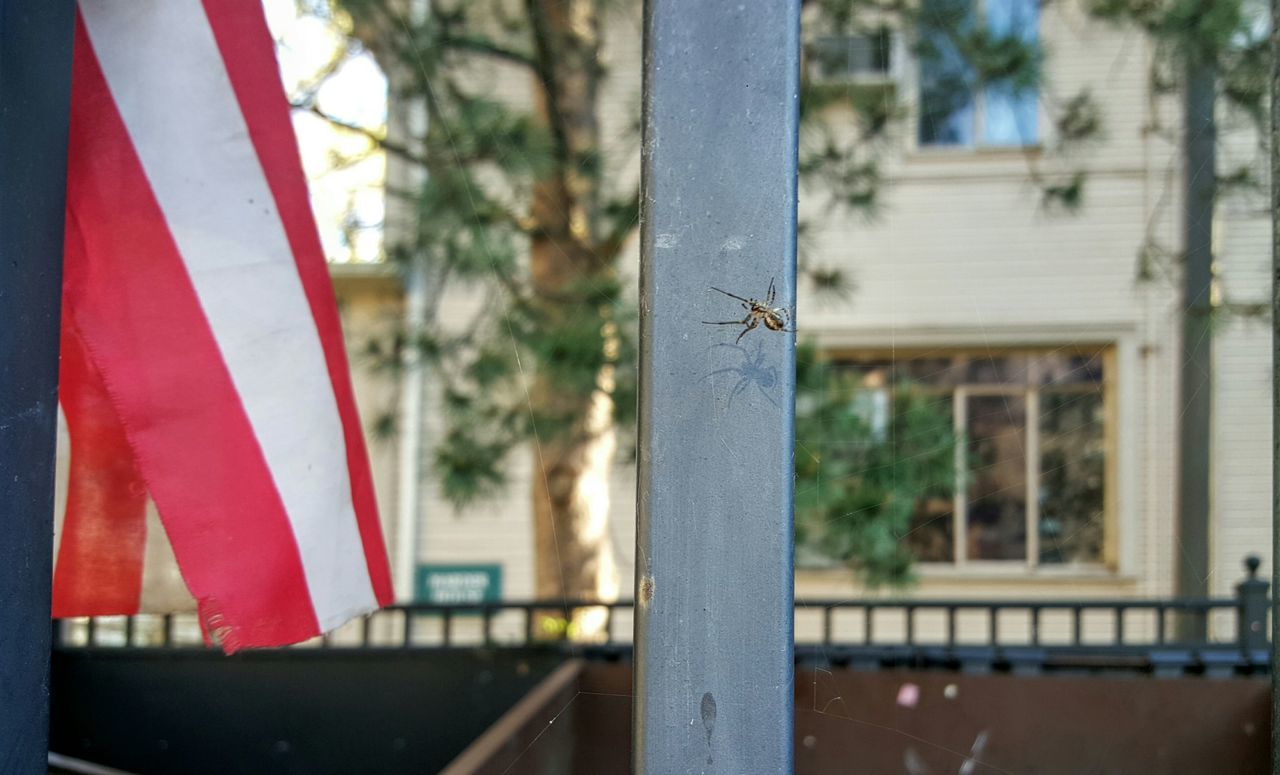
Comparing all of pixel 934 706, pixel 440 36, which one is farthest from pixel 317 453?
pixel 440 36

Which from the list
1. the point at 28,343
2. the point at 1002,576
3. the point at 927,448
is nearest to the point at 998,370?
the point at 1002,576

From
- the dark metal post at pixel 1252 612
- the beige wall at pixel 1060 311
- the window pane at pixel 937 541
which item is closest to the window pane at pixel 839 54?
the beige wall at pixel 1060 311

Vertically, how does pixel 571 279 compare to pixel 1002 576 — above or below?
above

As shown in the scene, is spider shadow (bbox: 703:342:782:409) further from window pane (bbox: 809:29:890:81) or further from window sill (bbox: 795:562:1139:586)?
window sill (bbox: 795:562:1139:586)

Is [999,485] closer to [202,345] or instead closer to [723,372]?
[202,345]

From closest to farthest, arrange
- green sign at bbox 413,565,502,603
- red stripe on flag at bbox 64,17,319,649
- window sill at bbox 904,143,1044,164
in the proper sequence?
red stripe on flag at bbox 64,17,319,649, window sill at bbox 904,143,1044,164, green sign at bbox 413,565,502,603

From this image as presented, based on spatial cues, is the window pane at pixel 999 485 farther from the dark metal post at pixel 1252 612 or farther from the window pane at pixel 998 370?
the dark metal post at pixel 1252 612

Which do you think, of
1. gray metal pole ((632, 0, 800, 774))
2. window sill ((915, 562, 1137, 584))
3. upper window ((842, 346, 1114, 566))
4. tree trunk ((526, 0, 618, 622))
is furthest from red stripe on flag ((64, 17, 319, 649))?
window sill ((915, 562, 1137, 584))
